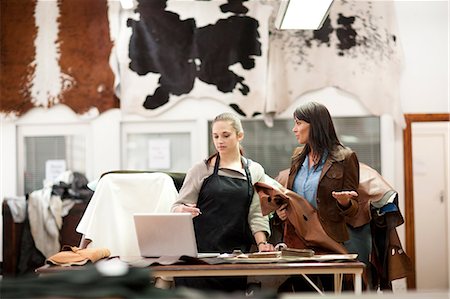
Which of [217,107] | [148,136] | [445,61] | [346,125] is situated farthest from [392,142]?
[148,136]

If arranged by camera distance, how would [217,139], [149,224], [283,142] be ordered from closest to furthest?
1. [149,224]
2. [217,139]
3. [283,142]

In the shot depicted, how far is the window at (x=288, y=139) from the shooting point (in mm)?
6895

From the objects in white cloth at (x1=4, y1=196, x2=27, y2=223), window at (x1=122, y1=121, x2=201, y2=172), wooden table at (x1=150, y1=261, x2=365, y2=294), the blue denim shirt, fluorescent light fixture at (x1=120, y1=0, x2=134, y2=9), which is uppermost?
fluorescent light fixture at (x1=120, y1=0, x2=134, y2=9)

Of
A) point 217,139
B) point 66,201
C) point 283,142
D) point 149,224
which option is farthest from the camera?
point 283,142

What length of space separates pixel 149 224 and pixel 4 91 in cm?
369

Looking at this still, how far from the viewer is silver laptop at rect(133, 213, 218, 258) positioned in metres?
3.78

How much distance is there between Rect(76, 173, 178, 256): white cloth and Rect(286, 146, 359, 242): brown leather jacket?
1068 millimetres

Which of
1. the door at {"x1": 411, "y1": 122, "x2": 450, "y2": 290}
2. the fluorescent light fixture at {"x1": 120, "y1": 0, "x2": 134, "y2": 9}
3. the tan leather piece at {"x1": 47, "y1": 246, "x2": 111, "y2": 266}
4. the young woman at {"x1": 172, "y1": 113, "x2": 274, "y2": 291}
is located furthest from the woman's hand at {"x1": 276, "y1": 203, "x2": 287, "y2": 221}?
the door at {"x1": 411, "y1": 122, "x2": 450, "y2": 290}

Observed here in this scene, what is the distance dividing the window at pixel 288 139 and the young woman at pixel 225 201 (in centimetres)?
244

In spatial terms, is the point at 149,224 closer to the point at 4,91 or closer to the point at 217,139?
the point at 217,139

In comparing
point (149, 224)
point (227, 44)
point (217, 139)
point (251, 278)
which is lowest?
point (251, 278)

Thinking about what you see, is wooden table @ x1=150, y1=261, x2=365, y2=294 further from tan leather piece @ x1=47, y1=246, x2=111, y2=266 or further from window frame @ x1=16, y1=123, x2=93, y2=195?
window frame @ x1=16, y1=123, x2=93, y2=195

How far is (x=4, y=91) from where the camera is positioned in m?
6.97

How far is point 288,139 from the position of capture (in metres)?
6.92
